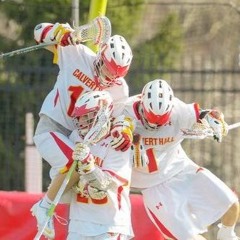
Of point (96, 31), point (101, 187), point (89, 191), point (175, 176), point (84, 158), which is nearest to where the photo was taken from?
point (84, 158)

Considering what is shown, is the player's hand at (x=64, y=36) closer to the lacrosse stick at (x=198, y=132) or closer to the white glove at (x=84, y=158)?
the white glove at (x=84, y=158)

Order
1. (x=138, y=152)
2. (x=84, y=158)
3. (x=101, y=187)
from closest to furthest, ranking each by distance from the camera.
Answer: (x=84, y=158) → (x=101, y=187) → (x=138, y=152)

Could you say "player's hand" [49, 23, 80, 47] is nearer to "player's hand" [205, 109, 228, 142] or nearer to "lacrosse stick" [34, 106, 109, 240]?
"lacrosse stick" [34, 106, 109, 240]

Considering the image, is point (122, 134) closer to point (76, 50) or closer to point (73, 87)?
point (73, 87)

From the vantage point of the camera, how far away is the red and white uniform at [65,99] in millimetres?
9297

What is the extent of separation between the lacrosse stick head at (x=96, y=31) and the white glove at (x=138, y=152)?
24.8 inches

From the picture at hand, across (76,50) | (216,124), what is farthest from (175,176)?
(76,50)

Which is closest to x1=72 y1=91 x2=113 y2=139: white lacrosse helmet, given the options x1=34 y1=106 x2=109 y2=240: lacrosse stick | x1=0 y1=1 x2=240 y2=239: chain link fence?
x1=34 y1=106 x2=109 y2=240: lacrosse stick

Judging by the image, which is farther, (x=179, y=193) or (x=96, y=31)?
(x=179, y=193)

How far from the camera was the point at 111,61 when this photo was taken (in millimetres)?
9117

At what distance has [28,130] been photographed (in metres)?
11.9

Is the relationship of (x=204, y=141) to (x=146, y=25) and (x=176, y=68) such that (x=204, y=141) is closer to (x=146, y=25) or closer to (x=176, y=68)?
(x=176, y=68)

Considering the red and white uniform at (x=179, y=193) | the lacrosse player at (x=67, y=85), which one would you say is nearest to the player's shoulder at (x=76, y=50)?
the lacrosse player at (x=67, y=85)

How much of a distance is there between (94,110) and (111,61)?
0.31 metres
